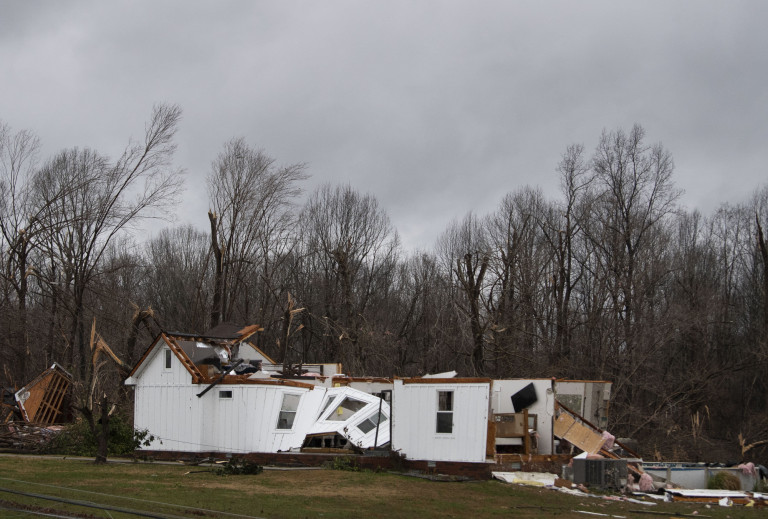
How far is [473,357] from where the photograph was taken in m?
37.0

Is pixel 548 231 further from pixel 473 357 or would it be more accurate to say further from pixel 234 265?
pixel 234 265

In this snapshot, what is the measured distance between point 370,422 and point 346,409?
3.17ft

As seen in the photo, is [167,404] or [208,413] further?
[167,404]

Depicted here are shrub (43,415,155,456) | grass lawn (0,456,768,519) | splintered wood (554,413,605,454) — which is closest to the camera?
grass lawn (0,456,768,519)

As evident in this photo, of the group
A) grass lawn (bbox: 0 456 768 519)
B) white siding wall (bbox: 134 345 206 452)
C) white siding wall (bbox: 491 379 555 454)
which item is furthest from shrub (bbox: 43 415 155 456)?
white siding wall (bbox: 491 379 555 454)

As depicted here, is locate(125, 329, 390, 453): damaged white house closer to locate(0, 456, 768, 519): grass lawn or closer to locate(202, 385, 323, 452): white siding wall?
locate(202, 385, 323, 452): white siding wall

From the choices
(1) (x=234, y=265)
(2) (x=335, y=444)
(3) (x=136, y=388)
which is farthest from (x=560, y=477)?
(1) (x=234, y=265)

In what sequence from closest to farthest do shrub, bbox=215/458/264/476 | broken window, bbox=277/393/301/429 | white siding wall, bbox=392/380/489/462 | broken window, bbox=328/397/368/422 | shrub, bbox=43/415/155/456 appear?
shrub, bbox=215/458/264/476 → white siding wall, bbox=392/380/489/462 → broken window, bbox=277/393/301/429 → broken window, bbox=328/397/368/422 → shrub, bbox=43/415/155/456

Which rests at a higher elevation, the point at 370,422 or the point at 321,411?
the point at 321,411

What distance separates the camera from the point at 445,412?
1975 centimetres

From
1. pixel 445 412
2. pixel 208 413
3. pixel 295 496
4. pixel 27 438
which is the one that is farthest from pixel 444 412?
pixel 27 438

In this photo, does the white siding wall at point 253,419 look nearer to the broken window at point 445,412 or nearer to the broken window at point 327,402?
the broken window at point 327,402

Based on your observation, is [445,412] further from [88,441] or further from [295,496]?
[88,441]

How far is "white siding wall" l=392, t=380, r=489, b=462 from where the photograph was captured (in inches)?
762
